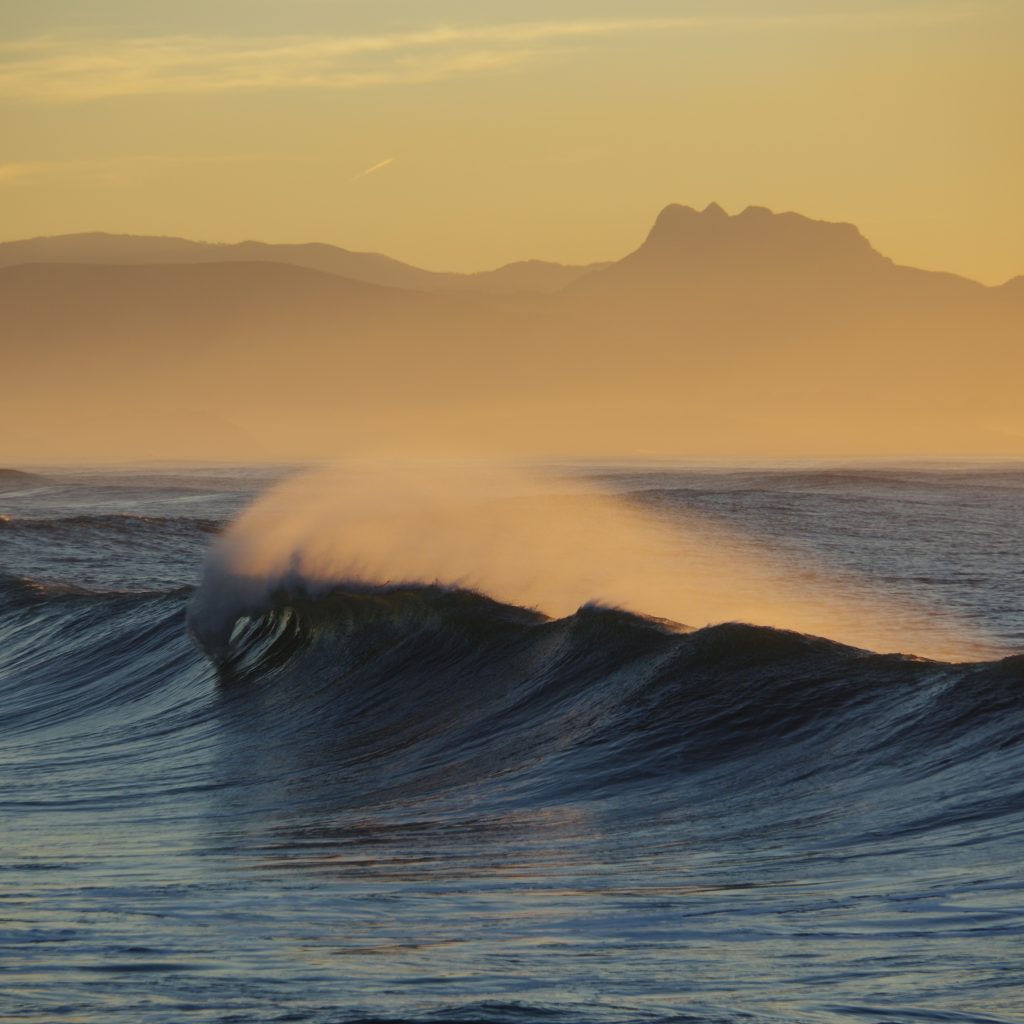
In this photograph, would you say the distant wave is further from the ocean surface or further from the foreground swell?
the foreground swell

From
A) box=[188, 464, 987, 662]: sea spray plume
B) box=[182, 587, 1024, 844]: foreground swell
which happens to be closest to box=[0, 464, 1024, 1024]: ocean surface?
box=[182, 587, 1024, 844]: foreground swell

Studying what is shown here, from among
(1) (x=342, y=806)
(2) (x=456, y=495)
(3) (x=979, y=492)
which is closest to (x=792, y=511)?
(3) (x=979, y=492)

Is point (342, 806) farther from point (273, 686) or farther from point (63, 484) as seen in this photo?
point (63, 484)

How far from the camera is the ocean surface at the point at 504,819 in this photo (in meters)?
5.86

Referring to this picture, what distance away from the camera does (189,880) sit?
314 inches

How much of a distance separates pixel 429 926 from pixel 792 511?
41684 millimetres

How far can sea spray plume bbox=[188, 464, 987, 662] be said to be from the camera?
2025 centimetres

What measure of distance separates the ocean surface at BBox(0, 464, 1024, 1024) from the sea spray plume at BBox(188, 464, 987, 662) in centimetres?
38

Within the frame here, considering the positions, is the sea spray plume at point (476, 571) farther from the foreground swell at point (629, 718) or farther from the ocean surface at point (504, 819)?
the foreground swell at point (629, 718)

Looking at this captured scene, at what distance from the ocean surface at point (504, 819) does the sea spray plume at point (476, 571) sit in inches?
15.0

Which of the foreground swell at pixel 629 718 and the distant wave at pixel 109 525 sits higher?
the distant wave at pixel 109 525

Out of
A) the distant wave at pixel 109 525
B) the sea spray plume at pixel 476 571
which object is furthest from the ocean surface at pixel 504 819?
the distant wave at pixel 109 525

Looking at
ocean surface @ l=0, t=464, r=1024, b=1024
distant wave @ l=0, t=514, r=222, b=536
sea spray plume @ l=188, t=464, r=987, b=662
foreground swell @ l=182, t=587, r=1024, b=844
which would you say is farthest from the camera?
distant wave @ l=0, t=514, r=222, b=536

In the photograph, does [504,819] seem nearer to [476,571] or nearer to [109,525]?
[476,571]
